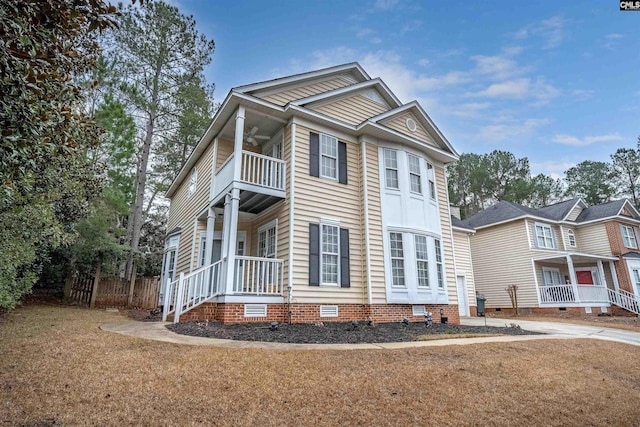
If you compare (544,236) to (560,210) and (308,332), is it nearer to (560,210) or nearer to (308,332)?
(560,210)

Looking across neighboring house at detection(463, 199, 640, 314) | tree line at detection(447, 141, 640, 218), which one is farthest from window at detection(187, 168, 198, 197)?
tree line at detection(447, 141, 640, 218)

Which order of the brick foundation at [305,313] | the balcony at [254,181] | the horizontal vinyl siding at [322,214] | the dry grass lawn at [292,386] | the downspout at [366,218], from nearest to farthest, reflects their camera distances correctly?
the dry grass lawn at [292,386] < the brick foundation at [305,313] < the horizontal vinyl siding at [322,214] < the balcony at [254,181] < the downspout at [366,218]

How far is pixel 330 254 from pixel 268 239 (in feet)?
7.09

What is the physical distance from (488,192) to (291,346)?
36883mm

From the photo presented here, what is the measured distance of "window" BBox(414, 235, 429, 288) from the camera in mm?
11508

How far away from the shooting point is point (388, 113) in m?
12.2

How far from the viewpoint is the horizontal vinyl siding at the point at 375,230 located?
10649 mm

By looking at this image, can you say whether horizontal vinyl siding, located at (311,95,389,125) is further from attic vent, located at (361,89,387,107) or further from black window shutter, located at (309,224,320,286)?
black window shutter, located at (309,224,320,286)

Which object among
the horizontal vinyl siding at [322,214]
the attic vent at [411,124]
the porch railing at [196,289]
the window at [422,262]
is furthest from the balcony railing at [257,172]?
the attic vent at [411,124]

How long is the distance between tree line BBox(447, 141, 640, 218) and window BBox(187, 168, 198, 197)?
94.4 ft

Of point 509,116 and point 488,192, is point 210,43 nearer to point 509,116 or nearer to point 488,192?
point 509,116

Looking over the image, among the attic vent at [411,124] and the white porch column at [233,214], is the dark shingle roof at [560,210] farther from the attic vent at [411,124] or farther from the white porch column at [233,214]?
the white porch column at [233,214]

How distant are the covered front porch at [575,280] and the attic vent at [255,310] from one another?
1768cm

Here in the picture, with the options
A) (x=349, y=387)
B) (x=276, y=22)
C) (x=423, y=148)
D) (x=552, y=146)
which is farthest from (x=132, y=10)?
(x=552, y=146)
